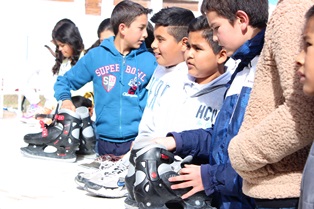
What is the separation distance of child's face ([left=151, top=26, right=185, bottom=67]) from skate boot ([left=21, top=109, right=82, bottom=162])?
1760 mm

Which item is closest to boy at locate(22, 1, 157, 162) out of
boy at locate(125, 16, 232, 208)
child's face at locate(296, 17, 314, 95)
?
boy at locate(125, 16, 232, 208)

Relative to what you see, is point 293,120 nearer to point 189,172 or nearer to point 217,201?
point 189,172

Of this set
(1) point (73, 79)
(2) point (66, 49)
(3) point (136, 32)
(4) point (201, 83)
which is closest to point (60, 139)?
(1) point (73, 79)

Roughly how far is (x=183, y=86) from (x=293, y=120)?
1663mm

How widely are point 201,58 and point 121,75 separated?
1.80 metres

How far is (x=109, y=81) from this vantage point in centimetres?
471

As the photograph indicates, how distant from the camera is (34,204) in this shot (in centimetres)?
374

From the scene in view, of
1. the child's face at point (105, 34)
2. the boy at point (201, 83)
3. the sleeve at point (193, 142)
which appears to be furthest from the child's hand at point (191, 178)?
the child's face at point (105, 34)

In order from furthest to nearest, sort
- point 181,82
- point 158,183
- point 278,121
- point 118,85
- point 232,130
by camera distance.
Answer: point 118,85 < point 181,82 < point 158,183 < point 232,130 < point 278,121

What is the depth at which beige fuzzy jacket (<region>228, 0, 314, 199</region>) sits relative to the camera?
154cm

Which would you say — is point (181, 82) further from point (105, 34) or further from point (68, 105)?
point (105, 34)

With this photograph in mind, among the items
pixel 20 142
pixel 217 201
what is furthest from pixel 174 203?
pixel 20 142

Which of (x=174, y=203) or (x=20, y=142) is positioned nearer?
(x=174, y=203)

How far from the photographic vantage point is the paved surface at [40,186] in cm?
376
